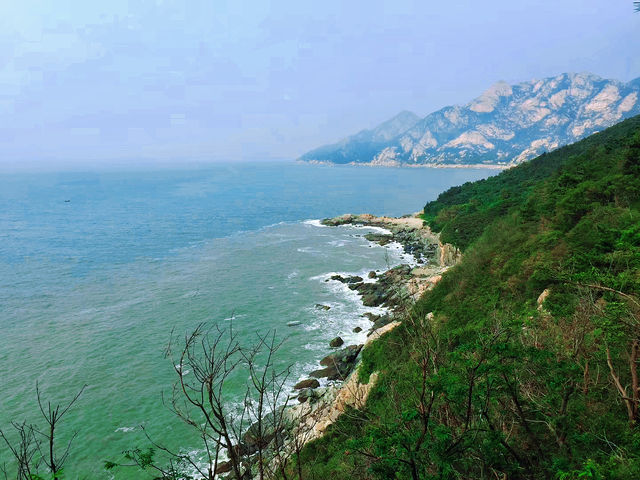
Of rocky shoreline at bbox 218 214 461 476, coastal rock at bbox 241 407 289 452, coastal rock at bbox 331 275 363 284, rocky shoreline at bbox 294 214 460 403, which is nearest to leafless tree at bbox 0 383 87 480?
coastal rock at bbox 241 407 289 452

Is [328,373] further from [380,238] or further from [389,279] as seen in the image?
[380,238]

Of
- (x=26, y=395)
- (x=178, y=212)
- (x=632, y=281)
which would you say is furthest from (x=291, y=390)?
(x=178, y=212)

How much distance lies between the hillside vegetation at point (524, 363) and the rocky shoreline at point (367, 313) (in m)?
1.32

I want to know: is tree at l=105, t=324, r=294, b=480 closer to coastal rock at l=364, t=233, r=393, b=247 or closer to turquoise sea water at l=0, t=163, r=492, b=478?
turquoise sea water at l=0, t=163, r=492, b=478

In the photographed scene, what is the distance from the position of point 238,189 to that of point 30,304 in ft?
341

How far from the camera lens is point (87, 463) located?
58.1 feet

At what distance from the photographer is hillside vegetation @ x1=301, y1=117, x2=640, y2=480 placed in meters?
6.04

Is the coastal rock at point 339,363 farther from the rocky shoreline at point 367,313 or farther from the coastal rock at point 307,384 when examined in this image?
the coastal rock at point 307,384

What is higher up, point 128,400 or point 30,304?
point 30,304

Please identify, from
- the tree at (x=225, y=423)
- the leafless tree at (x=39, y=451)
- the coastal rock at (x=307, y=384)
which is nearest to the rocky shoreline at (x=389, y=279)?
the coastal rock at (x=307, y=384)

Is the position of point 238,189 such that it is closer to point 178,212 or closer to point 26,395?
point 178,212

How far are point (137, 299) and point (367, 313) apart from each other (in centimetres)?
2337

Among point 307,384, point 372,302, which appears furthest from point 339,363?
point 372,302

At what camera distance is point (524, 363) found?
8.33 meters
